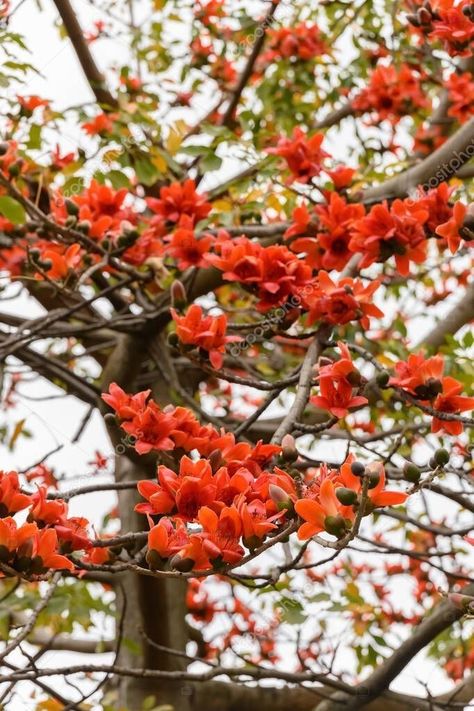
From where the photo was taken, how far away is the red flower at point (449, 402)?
1.67 metres

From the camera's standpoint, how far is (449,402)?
169 cm

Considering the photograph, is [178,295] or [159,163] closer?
[178,295]

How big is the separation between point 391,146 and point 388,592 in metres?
2.31

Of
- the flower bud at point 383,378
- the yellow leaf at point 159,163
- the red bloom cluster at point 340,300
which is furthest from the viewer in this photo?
the yellow leaf at point 159,163

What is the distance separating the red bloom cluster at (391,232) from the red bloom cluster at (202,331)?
1.38ft

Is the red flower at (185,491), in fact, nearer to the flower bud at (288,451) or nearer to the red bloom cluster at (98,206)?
the flower bud at (288,451)

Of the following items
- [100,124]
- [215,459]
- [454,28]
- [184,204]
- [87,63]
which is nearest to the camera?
[215,459]

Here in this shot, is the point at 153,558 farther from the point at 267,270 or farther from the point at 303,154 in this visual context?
the point at 303,154

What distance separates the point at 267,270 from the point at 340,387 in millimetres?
417

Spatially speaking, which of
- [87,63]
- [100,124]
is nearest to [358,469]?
[100,124]

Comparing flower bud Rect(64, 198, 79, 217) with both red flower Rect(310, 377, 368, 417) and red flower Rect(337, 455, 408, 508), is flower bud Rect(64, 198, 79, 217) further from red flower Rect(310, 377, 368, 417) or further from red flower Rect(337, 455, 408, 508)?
red flower Rect(337, 455, 408, 508)

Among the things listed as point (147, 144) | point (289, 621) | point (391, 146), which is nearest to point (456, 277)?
point (391, 146)

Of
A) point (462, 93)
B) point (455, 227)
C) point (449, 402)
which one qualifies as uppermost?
point (462, 93)

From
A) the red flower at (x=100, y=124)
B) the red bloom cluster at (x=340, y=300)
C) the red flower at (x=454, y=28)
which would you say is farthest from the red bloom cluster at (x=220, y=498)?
the red flower at (x=100, y=124)
